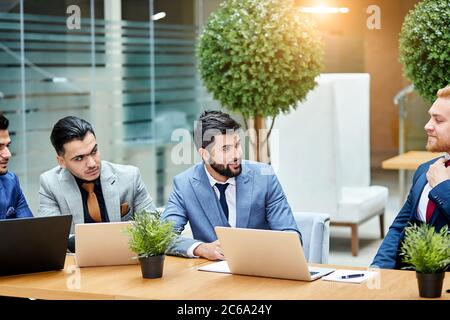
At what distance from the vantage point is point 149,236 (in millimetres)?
3154

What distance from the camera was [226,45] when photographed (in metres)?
5.03

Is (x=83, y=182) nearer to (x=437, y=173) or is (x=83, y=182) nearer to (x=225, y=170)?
(x=225, y=170)

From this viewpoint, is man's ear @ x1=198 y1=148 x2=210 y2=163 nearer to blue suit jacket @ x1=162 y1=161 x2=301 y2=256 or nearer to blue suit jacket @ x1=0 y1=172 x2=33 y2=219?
blue suit jacket @ x1=162 y1=161 x2=301 y2=256

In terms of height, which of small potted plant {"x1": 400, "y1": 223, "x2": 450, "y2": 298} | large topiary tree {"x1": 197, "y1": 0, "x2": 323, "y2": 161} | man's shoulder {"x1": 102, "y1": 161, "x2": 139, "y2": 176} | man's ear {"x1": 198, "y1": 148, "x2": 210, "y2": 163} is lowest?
small potted plant {"x1": 400, "y1": 223, "x2": 450, "y2": 298}

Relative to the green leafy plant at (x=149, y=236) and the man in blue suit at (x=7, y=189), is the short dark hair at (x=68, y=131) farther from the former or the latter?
the green leafy plant at (x=149, y=236)

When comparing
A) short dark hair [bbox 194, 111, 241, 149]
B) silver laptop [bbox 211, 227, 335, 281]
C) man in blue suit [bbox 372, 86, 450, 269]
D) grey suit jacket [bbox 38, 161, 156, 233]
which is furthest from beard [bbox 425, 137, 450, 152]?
grey suit jacket [bbox 38, 161, 156, 233]

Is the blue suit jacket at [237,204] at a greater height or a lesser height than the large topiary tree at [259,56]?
lesser

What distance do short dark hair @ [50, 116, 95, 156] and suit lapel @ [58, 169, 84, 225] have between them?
111 millimetres

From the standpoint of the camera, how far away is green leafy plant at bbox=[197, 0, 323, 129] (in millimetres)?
4977

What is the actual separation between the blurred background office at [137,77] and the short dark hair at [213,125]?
9.44 ft

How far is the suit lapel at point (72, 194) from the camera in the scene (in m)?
4.00

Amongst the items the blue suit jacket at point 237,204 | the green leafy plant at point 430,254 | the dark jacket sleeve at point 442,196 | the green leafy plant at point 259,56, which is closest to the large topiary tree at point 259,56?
the green leafy plant at point 259,56
